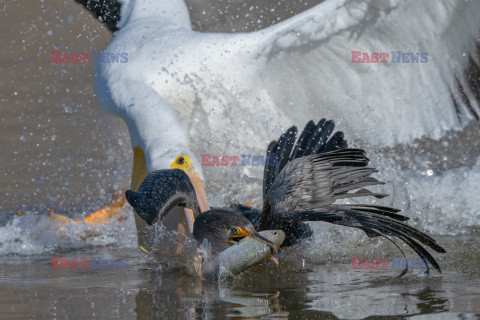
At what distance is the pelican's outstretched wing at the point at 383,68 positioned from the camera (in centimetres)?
531

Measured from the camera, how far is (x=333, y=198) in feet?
11.0

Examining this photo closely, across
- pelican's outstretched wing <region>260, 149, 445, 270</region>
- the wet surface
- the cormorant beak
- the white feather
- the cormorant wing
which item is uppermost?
the white feather

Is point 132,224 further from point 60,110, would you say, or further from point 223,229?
point 60,110

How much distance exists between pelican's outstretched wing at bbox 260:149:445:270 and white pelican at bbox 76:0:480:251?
4.69 ft

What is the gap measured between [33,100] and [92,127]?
8.29 feet

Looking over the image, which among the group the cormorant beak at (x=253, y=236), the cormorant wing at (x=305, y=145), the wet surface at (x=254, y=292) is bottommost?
the wet surface at (x=254, y=292)

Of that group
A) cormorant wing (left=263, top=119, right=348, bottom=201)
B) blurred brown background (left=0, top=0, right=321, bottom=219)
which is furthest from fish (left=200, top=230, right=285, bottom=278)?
blurred brown background (left=0, top=0, right=321, bottom=219)

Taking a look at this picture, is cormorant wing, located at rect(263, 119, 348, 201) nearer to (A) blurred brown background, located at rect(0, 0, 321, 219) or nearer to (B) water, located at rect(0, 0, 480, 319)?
(B) water, located at rect(0, 0, 480, 319)

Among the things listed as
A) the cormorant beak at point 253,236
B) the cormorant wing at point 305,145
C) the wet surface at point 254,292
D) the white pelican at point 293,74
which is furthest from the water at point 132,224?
the cormorant wing at point 305,145

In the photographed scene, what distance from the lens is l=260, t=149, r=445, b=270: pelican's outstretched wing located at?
3.20m

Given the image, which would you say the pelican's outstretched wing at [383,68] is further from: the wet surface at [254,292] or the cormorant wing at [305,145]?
the wet surface at [254,292]

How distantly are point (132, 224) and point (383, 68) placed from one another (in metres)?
2.25

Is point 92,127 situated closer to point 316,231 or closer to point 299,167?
Result: point 316,231

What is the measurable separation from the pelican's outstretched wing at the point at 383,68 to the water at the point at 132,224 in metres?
0.39
